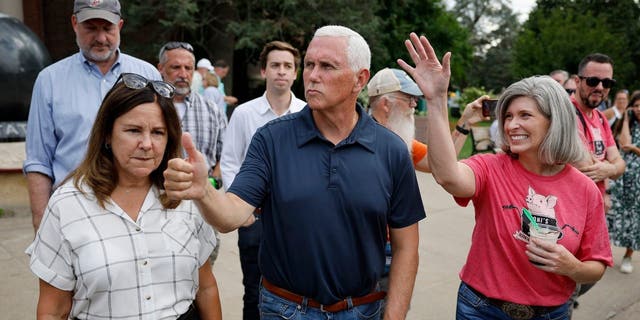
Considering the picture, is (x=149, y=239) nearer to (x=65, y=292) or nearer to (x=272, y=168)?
(x=65, y=292)

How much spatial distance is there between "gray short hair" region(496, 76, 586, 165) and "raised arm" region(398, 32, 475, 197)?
1.50ft

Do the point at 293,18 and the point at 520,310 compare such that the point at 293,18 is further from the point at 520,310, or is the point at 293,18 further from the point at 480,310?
the point at 520,310

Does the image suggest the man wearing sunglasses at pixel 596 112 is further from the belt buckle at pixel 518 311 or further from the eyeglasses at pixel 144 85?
the eyeglasses at pixel 144 85

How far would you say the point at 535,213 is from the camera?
96.3 inches

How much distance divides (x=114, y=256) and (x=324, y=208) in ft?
2.75

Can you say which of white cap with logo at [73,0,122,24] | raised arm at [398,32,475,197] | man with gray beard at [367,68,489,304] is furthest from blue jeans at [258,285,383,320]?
white cap with logo at [73,0,122,24]

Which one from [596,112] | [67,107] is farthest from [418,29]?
[67,107]

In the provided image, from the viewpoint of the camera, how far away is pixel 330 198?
2.21 metres

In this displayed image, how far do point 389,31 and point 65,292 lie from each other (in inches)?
815

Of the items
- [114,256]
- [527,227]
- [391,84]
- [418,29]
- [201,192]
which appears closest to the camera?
[201,192]

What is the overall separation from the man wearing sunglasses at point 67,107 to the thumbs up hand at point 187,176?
1.65 meters

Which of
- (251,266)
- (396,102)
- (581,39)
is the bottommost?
(251,266)

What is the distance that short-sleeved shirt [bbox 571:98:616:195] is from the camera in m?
4.30

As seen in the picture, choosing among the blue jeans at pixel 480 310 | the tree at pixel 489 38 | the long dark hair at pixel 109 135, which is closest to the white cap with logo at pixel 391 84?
the blue jeans at pixel 480 310
